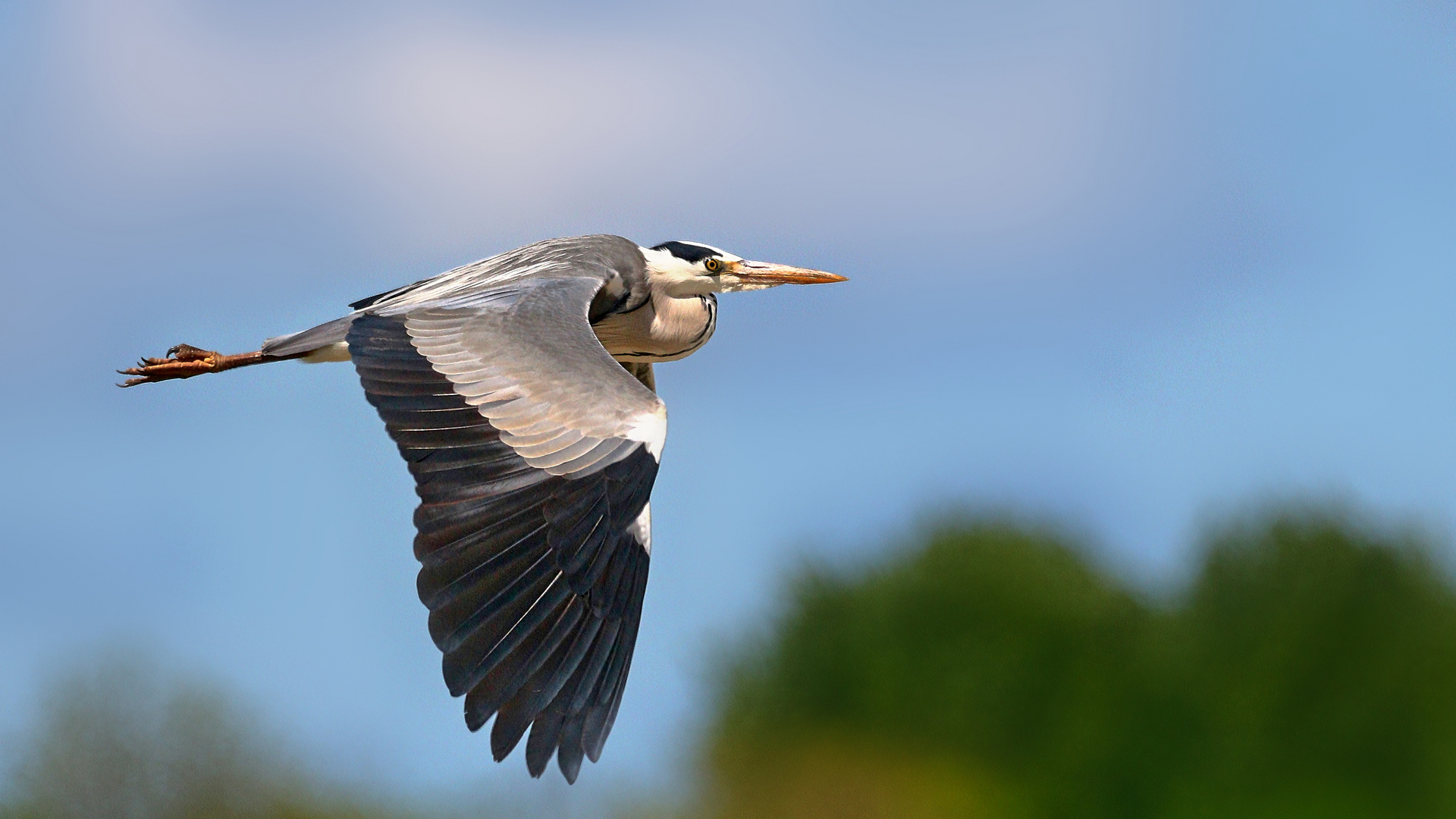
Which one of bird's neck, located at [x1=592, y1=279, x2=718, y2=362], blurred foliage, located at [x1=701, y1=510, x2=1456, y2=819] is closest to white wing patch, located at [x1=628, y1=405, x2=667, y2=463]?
bird's neck, located at [x1=592, y1=279, x2=718, y2=362]

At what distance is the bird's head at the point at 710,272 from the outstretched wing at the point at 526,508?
60.4 inches

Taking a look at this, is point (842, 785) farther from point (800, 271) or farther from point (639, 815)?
point (800, 271)

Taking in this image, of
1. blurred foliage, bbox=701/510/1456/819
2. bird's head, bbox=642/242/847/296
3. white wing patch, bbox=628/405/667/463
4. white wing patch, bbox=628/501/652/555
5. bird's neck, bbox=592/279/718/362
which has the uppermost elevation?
bird's head, bbox=642/242/847/296

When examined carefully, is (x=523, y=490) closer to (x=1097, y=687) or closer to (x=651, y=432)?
(x=651, y=432)

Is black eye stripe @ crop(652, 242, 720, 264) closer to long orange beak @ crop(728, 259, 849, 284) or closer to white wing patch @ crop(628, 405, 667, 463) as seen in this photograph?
long orange beak @ crop(728, 259, 849, 284)

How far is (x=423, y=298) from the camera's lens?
19.6 ft

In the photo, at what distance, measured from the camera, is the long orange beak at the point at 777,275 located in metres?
7.11

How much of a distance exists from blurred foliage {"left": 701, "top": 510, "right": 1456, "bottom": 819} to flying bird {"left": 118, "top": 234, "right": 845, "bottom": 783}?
23209 mm

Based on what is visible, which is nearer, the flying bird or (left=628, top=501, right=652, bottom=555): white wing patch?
the flying bird

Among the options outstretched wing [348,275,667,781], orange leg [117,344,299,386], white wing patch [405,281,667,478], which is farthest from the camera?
orange leg [117,344,299,386]

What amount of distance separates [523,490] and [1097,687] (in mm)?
27284

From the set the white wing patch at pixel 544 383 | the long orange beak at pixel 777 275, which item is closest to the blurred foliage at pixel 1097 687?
the long orange beak at pixel 777 275

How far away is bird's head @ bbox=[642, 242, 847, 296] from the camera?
685 cm

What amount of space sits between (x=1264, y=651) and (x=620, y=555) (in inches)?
1035
